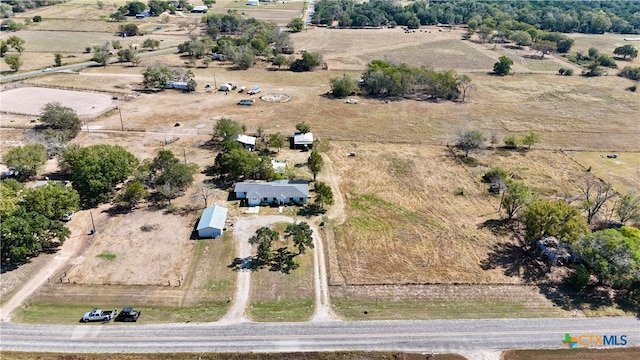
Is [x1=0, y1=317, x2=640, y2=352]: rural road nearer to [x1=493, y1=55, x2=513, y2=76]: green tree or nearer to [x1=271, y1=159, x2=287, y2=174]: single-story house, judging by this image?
[x1=271, y1=159, x2=287, y2=174]: single-story house

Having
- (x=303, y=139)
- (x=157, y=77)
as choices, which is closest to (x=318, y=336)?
(x=303, y=139)

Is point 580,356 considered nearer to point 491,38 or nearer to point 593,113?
point 593,113

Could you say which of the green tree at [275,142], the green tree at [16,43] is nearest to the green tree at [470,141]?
the green tree at [275,142]

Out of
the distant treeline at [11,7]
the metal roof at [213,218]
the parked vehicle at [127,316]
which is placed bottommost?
the parked vehicle at [127,316]

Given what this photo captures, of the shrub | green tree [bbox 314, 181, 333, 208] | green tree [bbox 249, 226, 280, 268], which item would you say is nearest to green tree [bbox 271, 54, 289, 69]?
the shrub

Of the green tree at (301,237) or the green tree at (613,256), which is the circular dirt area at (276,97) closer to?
the green tree at (301,237)

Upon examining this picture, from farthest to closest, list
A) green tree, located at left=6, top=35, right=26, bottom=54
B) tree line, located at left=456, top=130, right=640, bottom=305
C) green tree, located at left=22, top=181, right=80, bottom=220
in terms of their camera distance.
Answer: green tree, located at left=6, top=35, right=26, bottom=54 < green tree, located at left=22, top=181, right=80, bottom=220 < tree line, located at left=456, top=130, right=640, bottom=305

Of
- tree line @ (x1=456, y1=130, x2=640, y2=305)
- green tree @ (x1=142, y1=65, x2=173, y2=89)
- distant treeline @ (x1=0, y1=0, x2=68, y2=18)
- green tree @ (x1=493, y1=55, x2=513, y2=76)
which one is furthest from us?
distant treeline @ (x1=0, y1=0, x2=68, y2=18)

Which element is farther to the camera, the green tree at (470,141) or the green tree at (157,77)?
the green tree at (157,77)
